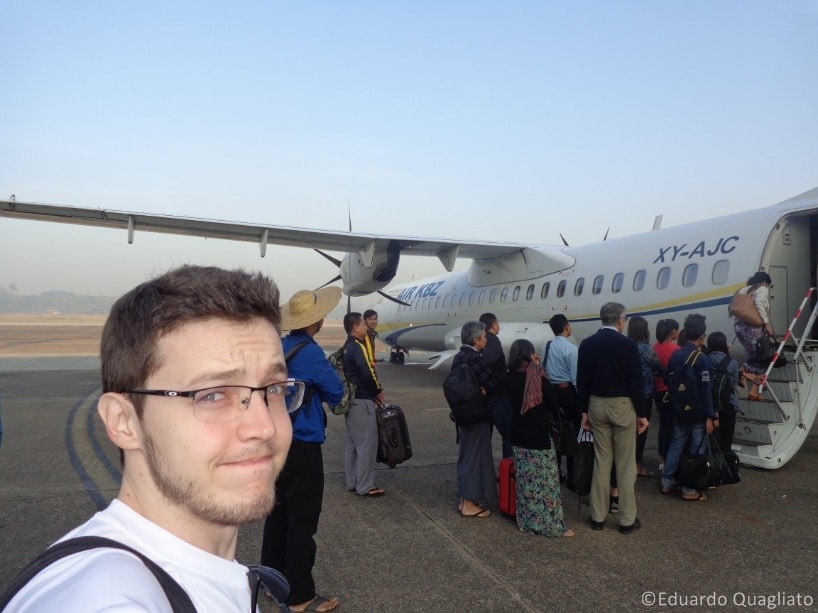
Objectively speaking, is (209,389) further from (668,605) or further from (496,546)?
(496,546)

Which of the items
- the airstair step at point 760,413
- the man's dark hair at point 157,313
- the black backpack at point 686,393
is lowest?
the airstair step at point 760,413

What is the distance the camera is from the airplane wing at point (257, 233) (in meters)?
12.0

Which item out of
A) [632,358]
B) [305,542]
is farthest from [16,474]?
[632,358]

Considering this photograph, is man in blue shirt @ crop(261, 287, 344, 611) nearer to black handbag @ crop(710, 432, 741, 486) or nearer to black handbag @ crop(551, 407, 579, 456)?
black handbag @ crop(551, 407, 579, 456)

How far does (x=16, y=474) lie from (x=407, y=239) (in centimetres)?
865

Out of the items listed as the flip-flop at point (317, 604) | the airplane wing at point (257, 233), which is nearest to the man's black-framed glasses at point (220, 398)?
the flip-flop at point (317, 604)

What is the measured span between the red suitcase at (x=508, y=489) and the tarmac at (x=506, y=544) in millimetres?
117

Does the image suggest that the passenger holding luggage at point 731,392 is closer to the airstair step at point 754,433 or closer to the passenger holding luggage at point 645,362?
the passenger holding luggage at point 645,362

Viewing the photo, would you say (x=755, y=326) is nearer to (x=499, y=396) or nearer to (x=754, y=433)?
(x=754, y=433)

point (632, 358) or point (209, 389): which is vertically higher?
point (209, 389)

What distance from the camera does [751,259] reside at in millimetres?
8328

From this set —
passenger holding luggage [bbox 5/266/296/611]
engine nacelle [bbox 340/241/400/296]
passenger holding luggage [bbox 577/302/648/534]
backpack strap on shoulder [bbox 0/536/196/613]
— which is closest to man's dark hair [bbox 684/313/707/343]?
passenger holding luggage [bbox 577/302/648/534]

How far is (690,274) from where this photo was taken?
9.25 meters

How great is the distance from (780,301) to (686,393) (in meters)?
4.32
